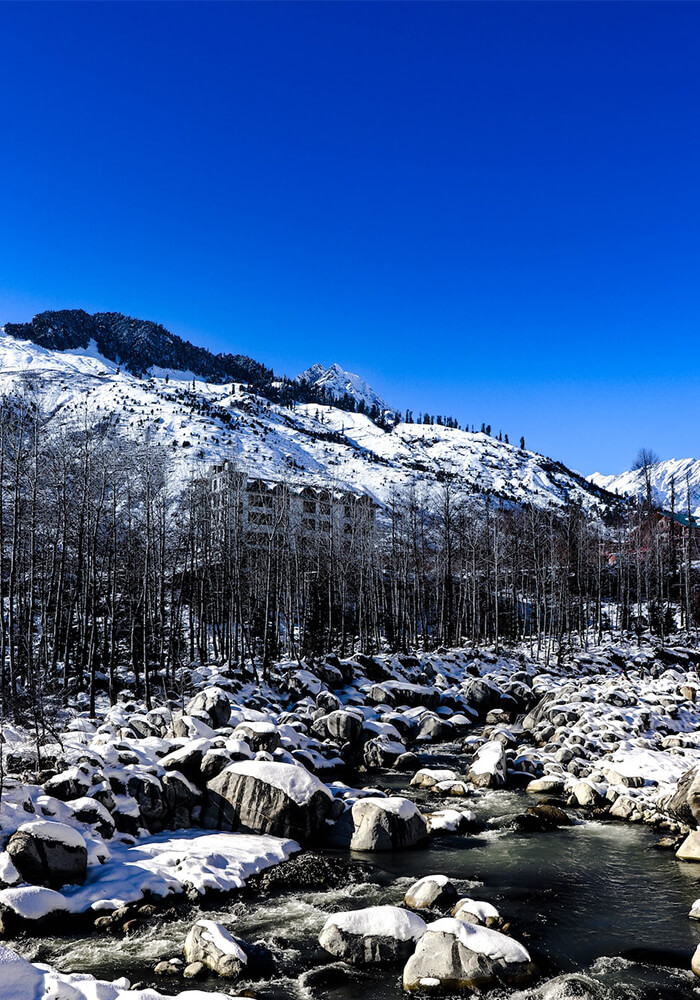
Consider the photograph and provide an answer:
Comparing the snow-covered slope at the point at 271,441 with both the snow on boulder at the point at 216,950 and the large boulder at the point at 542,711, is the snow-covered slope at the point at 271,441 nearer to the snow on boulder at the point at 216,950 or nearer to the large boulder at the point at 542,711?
the large boulder at the point at 542,711

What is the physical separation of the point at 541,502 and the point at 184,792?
443ft

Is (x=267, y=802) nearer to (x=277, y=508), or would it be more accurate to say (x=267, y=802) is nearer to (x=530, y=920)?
(x=530, y=920)

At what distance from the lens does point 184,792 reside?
53.7 feet

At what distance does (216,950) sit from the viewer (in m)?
9.98

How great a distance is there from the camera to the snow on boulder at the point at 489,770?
2098 centimetres

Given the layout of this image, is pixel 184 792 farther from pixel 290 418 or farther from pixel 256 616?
pixel 290 418

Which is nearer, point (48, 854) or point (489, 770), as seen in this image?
point (48, 854)

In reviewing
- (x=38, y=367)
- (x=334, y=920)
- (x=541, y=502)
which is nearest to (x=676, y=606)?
(x=334, y=920)

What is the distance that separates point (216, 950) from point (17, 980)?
2.97 meters

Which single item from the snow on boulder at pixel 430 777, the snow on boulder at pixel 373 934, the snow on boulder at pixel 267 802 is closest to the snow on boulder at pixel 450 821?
the snow on boulder at pixel 267 802

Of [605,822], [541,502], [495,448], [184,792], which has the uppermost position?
[495,448]

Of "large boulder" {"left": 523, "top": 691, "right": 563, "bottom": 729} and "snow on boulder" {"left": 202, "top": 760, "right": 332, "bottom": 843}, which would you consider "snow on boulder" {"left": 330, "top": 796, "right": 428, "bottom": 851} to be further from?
"large boulder" {"left": 523, "top": 691, "right": 563, "bottom": 729}

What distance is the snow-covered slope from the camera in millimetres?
103062

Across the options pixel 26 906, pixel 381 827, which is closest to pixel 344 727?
pixel 381 827
